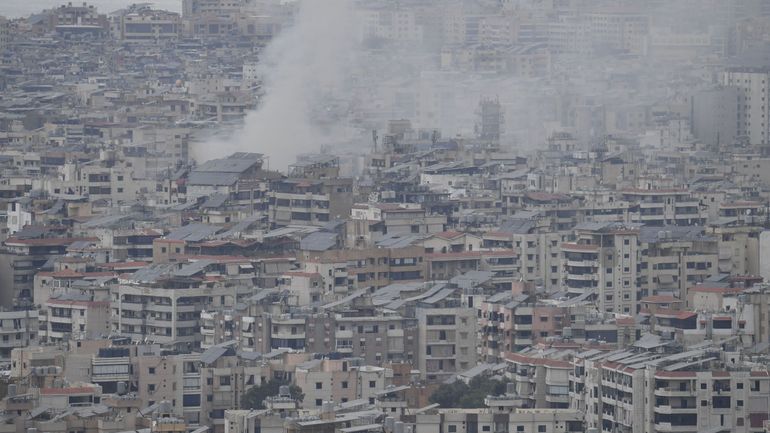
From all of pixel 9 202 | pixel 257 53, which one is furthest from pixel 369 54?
pixel 9 202

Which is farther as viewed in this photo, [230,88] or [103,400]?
[230,88]

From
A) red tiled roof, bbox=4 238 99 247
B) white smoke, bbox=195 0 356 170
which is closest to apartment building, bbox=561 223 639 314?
red tiled roof, bbox=4 238 99 247

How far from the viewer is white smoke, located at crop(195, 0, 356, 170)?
84.9 meters

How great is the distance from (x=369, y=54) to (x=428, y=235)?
2472 inches

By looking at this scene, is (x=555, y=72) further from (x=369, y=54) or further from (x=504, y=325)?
(x=504, y=325)

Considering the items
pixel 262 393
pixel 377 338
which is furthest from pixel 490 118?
pixel 262 393

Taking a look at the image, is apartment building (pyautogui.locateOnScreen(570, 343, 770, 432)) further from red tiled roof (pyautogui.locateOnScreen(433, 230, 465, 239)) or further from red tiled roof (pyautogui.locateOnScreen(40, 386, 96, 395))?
red tiled roof (pyautogui.locateOnScreen(433, 230, 465, 239))

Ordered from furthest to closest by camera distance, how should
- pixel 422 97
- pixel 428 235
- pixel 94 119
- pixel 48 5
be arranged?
1. pixel 48 5
2. pixel 422 97
3. pixel 94 119
4. pixel 428 235

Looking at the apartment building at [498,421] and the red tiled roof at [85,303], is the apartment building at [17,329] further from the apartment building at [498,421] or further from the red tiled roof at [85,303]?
the apartment building at [498,421]

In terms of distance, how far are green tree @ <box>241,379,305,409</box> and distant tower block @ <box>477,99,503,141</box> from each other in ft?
168

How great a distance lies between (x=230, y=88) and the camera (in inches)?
4156

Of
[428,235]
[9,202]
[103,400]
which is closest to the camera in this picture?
[103,400]

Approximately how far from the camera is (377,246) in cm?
6009

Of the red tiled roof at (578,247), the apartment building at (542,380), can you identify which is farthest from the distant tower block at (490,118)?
the apartment building at (542,380)
